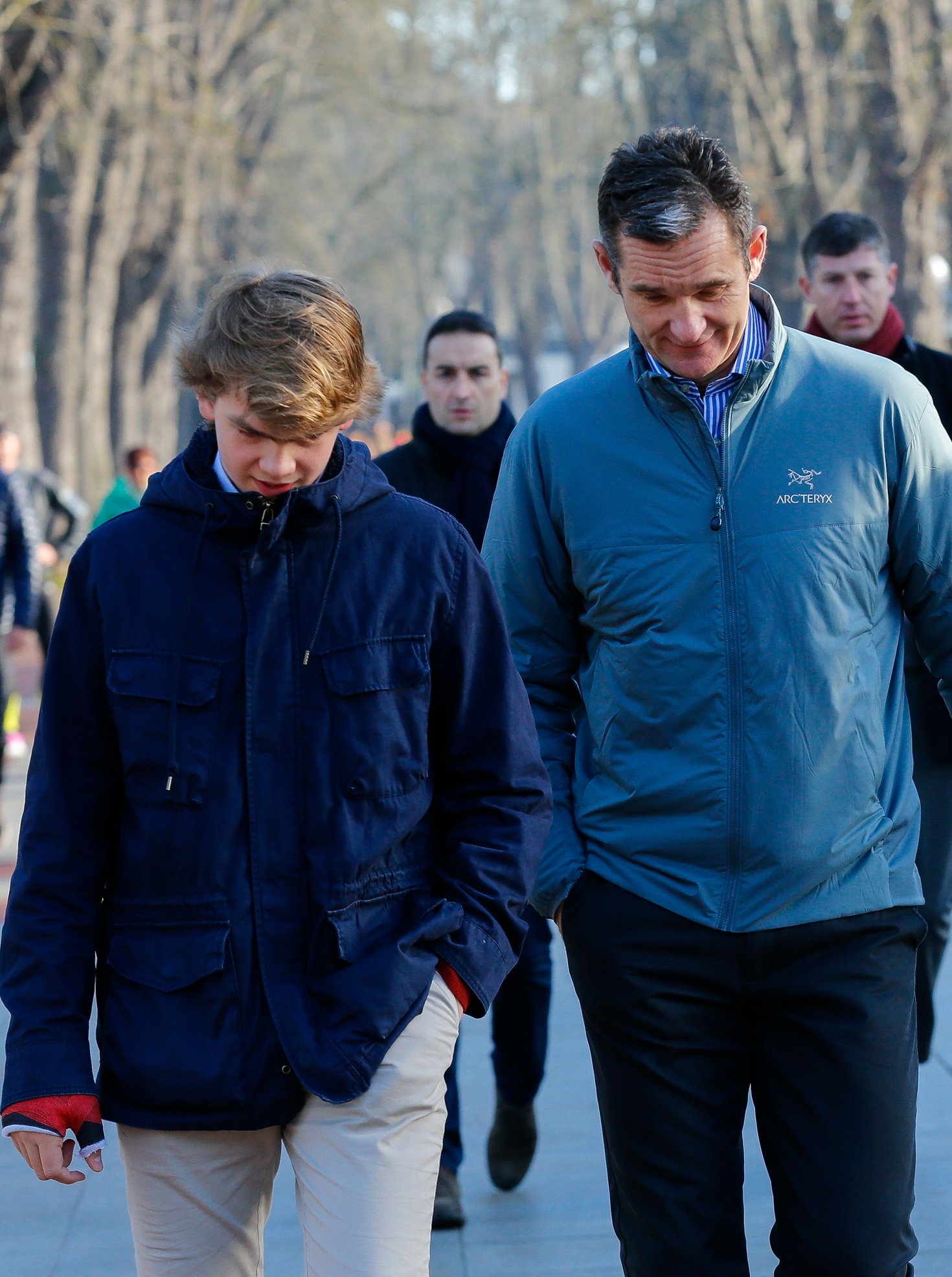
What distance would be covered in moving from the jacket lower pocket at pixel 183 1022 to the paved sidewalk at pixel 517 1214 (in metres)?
1.85

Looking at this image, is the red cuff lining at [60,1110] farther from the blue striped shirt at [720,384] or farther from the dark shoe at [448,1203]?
the dark shoe at [448,1203]

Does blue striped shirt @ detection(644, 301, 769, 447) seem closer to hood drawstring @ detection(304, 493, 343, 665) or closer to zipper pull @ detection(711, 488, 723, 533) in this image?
zipper pull @ detection(711, 488, 723, 533)

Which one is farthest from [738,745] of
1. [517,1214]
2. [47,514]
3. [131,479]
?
[131,479]

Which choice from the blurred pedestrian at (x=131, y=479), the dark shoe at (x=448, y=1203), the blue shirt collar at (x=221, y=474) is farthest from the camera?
the blurred pedestrian at (x=131, y=479)

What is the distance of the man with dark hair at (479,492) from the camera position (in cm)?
436

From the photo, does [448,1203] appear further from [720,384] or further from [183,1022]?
[720,384]

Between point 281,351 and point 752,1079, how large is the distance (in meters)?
1.29

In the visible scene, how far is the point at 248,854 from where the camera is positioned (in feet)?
7.61

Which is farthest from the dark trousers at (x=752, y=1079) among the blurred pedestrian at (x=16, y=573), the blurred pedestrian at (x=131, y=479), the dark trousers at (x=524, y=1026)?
the blurred pedestrian at (x=131, y=479)

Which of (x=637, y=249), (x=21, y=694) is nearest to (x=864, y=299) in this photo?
(x=637, y=249)

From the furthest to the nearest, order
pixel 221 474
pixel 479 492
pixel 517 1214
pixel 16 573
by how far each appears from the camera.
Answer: pixel 16 573 → pixel 479 492 → pixel 517 1214 → pixel 221 474

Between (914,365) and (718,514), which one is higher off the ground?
(914,365)

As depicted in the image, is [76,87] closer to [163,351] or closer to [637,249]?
[163,351]

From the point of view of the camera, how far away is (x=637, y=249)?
2.62 meters
